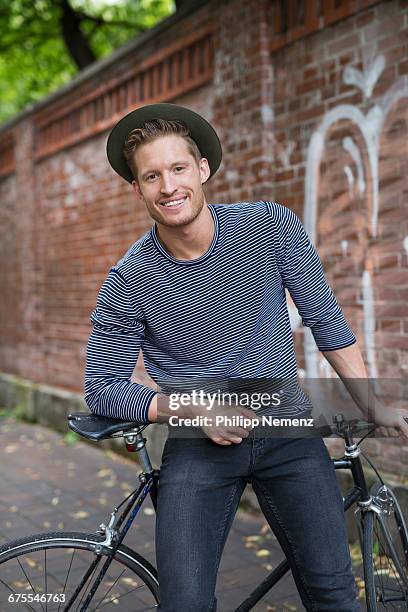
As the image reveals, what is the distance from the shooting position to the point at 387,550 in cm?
282

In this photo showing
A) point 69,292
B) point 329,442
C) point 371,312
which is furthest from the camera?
point 69,292

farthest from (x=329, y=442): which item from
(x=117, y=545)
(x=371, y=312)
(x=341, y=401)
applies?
(x=117, y=545)

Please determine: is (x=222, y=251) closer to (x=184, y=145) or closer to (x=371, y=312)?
(x=184, y=145)

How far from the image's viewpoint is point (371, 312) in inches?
188

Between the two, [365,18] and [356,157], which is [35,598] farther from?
[365,18]

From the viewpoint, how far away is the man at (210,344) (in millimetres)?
2500

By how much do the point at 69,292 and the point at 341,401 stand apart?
4.49 meters

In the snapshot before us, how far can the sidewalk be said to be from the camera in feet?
14.5

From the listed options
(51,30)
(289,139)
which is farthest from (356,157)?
(51,30)

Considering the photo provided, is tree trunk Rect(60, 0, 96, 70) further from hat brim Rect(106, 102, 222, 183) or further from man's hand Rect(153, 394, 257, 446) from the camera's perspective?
man's hand Rect(153, 394, 257, 446)

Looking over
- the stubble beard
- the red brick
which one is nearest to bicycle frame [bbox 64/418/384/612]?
the stubble beard

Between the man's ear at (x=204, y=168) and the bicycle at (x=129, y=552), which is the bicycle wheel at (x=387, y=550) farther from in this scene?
the man's ear at (x=204, y=168)

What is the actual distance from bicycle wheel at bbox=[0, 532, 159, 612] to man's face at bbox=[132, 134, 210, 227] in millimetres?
1049

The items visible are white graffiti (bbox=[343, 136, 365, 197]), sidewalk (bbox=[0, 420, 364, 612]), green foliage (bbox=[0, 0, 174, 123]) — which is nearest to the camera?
sidewalk (bbox=[0, 420, 364, 612])
